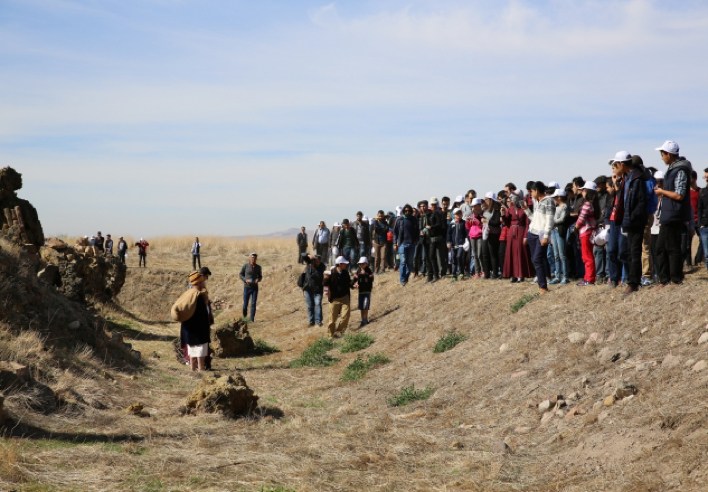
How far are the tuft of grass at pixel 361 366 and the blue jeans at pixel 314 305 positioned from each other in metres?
Result: 6.65

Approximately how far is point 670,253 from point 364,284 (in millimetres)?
10349

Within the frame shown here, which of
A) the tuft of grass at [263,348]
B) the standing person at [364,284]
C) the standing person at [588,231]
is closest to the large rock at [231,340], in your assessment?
A: the tuft of grass at [263,348]

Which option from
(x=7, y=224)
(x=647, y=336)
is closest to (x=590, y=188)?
(x=647, y=336)

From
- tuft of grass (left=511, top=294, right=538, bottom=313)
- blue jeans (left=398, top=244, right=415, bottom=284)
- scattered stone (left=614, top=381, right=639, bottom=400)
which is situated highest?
blue jeans (left=398, top=244, right=415, bottom=284)

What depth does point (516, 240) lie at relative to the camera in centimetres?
1786

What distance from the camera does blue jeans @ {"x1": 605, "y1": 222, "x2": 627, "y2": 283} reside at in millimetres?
13386

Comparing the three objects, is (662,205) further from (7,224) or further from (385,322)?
(7,224)

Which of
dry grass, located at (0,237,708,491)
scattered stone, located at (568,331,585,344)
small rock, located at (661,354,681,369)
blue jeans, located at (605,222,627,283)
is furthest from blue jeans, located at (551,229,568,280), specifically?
small rock, located at (661,354,681,369)

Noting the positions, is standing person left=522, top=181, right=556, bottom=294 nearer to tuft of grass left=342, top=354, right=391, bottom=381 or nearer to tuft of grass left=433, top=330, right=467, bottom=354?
tuft of grass left=433, top=330, right=467, bottom=354

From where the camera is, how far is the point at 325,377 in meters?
16.3

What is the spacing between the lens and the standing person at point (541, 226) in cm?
1542

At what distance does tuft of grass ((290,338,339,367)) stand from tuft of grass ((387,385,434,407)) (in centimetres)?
517

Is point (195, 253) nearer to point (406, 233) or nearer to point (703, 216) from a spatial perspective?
point (406, 233)

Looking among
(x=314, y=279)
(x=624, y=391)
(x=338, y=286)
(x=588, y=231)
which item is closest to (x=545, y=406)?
(x=624, y=391)
